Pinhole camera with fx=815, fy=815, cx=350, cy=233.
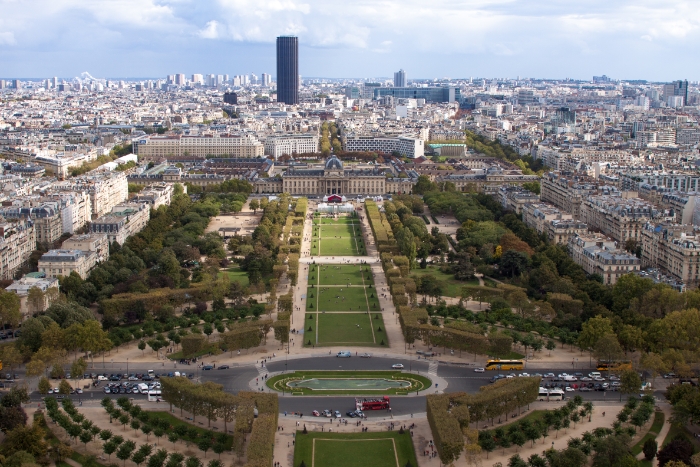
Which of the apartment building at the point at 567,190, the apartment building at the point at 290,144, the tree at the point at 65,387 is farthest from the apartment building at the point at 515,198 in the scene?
the tree at the point at 65,387

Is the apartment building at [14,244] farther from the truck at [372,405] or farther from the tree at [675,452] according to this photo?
the tree at [675,452]

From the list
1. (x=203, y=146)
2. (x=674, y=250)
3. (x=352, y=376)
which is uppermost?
(x=203, y=146)

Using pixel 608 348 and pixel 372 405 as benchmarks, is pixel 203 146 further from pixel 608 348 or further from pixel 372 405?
pixel 372 405

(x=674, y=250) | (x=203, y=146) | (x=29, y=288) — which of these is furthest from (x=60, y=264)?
(x=203, y=146)

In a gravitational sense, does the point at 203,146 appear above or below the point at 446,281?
above

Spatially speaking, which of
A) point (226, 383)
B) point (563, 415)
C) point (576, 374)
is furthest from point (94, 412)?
point (576, 374)

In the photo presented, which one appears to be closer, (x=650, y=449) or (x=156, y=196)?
(x=650, y=449)

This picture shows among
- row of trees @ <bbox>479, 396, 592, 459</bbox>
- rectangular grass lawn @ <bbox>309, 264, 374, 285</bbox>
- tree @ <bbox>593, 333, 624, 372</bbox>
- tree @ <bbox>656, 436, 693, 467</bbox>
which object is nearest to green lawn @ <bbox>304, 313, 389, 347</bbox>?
rectangular grass lawn @ <bbox>309, 264, 374, 285</bbox>
